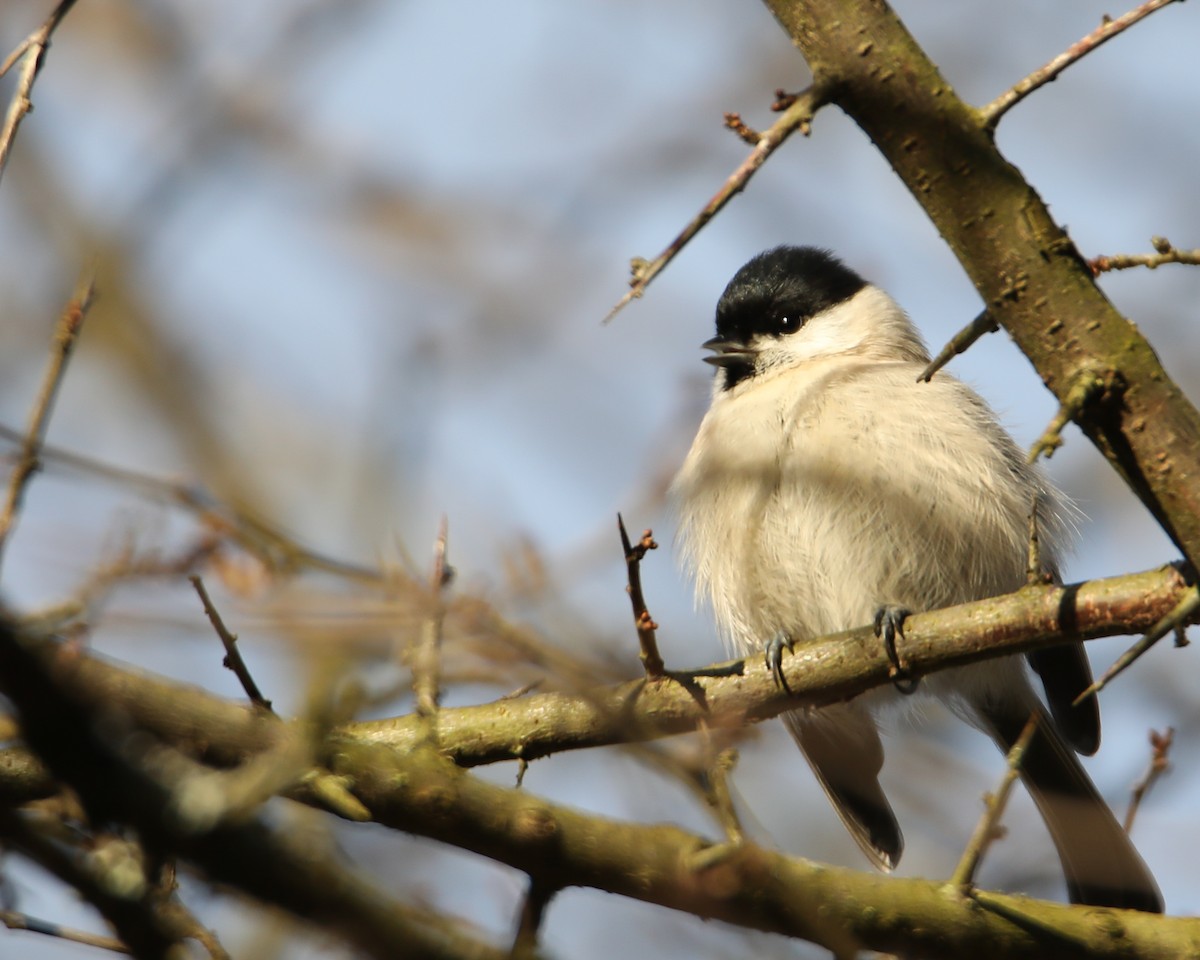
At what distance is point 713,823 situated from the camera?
2.74m

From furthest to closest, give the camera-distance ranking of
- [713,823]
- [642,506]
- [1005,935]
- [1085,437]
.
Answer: [642,506]
[713,823]
[1005,935]
[1085,437]

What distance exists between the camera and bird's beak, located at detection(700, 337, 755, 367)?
4953 mm

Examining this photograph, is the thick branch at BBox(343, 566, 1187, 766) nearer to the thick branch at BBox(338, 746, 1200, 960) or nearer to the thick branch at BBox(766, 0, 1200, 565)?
the thick branch at BBox(338, 746, 1200, 960)

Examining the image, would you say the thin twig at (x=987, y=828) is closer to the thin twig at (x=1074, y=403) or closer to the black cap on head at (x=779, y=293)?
the thin twig at (x=1074, y=403)

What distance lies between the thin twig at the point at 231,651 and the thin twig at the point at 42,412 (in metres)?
0.34

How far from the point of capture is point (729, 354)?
196 inches

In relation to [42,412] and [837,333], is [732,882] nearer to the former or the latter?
[42,412]

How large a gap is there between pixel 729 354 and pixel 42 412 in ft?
10.1

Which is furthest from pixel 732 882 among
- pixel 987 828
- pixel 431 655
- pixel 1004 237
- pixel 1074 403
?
pixel 1004 237

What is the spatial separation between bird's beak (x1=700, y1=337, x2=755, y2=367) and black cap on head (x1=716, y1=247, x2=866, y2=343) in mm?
84

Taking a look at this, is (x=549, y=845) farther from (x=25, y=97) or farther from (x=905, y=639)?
(x=25, y=97)

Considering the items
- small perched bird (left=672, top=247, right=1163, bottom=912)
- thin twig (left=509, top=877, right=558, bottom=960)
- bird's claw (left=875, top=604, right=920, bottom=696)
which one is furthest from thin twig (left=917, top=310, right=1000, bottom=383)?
small perched bird (left=672, top=247, right=1163, bottom=912)

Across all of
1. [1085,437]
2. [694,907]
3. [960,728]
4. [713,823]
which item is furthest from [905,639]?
[960,728]

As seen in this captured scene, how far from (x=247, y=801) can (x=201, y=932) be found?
1364 mm
